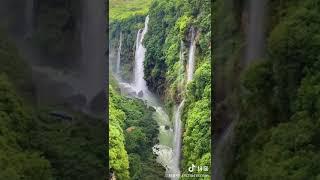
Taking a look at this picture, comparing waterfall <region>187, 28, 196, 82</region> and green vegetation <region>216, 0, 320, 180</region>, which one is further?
waterfall <region>187, 28, 196, 82</region>

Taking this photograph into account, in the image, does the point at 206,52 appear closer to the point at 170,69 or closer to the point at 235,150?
the point at 170,69

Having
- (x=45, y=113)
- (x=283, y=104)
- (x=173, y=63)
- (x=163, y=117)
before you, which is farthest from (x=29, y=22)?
(x=283, y=104)

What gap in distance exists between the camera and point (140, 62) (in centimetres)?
571

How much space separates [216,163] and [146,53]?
1.00 m

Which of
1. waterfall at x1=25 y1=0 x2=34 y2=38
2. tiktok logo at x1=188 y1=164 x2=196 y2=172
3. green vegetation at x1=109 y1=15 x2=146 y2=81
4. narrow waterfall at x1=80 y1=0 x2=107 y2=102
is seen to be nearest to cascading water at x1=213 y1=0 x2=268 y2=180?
tiktok logo at x1=188 y1=164 x2=196 y2=172

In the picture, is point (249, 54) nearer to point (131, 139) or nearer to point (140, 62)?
point (140, 62)

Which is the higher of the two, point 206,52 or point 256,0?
point 256,0

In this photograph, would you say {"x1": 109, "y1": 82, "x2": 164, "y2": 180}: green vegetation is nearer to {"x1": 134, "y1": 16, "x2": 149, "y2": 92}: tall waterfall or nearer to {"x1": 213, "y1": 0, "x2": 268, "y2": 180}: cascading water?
{"x1": 134, "y1": 16, "x2": 149, "y2": 92}: tall waterfall

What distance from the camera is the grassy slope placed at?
5534mm

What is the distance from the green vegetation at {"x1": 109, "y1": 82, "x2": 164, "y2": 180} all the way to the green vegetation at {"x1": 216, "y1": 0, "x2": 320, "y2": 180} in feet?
2.03

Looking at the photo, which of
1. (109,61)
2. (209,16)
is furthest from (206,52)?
(109,61)

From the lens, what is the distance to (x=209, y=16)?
558 cm

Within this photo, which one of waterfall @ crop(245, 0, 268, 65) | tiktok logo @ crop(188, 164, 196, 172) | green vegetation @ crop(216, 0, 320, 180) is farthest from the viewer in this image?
tiktok logo @ crop(188, 164, 196, 172)

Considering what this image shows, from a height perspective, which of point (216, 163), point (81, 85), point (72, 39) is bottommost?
point (216, 163)
